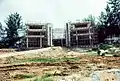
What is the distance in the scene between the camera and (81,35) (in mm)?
70062

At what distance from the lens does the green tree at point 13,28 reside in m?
76.5

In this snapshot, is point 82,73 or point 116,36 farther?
Result: point 116,36

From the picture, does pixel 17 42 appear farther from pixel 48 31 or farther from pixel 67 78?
pixel 67 78

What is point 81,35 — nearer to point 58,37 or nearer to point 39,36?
point 58,37

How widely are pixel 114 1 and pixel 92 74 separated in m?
58.9

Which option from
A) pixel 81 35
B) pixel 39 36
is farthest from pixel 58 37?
pixel 81 35

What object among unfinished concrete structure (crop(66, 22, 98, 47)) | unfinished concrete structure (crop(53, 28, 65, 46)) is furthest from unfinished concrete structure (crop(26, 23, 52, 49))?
unfinished concrete structure (crop(66, 22, 98, 47))

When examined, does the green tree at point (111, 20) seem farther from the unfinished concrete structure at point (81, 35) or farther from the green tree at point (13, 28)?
the green tree at point (13, 28)

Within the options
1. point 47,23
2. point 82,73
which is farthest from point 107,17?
point 82,73

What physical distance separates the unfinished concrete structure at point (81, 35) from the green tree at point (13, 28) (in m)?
14.6

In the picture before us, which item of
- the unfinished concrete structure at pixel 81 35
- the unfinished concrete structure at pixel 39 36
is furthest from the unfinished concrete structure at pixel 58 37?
the unfinished concrete structure at pixel 39 36

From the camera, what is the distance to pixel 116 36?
Answer: 7244 cm

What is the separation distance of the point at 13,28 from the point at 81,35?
20.5m

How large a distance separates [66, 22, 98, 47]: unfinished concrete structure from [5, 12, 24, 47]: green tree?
1463cm
